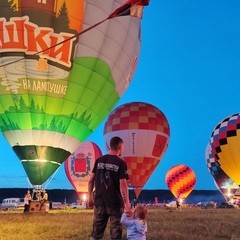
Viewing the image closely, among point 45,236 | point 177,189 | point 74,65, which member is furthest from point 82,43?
point 177,189

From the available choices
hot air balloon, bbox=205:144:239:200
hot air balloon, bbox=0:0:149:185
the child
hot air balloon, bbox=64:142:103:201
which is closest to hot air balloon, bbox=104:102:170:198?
hot air balloon, bbox=64:142:103:201

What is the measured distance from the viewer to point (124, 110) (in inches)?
939

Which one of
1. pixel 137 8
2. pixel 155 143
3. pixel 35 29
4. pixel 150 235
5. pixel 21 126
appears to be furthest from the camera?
pixel 155 143

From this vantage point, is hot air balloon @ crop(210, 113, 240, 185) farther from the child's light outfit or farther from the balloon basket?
the child's light outfit

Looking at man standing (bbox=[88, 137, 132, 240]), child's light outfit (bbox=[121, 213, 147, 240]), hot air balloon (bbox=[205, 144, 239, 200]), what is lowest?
child's light outfit (bbox=[121, 213, 147, 240])

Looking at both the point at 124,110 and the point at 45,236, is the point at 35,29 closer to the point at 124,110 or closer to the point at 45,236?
the point at 45,236

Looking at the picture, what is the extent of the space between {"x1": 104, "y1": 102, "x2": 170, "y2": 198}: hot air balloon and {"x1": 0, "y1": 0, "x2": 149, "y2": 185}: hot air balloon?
7.49 m

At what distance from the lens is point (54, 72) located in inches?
537

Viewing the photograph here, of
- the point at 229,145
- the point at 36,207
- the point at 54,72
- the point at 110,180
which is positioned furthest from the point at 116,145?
the point at 229,145

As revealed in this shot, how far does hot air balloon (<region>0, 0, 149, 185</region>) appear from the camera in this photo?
1312cm

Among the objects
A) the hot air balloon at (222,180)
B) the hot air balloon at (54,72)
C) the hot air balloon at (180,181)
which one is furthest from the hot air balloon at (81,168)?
the hot air balloon at (54,72)

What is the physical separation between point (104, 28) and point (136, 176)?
11.1 metres

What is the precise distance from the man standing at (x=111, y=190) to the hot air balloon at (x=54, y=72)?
8.85 meters

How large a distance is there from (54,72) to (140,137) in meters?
9.95
